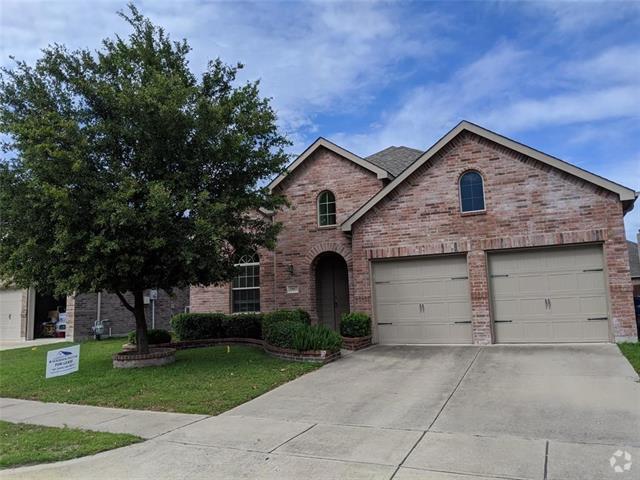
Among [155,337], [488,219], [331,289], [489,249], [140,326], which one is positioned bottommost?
[155,337]

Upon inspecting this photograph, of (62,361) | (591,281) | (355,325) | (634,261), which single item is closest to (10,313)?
(62,361)

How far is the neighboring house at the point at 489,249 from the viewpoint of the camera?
1219cm

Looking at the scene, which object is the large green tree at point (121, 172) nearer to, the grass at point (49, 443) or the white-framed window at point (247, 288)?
the grass at point (49, 443)

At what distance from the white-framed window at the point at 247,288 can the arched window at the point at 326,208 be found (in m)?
2.89

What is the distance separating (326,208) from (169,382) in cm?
880

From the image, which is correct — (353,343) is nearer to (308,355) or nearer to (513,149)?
(308,355)

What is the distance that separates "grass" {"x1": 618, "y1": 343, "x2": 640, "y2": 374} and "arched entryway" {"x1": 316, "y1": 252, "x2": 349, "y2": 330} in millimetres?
8491

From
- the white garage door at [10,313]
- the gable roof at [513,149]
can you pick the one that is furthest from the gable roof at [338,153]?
the white garage door at [10,313]

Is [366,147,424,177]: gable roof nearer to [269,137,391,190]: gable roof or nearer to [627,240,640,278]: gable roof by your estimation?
[269,137,391,190]: gable roof

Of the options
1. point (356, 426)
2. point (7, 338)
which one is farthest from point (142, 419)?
point (7, 338)

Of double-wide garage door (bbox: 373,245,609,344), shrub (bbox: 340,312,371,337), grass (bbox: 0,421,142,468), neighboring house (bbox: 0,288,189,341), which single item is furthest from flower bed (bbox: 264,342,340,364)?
neighboring house (bbox: 0,288,189,341)

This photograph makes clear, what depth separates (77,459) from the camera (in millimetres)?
5723

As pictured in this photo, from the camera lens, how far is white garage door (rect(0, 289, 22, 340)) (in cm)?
2256

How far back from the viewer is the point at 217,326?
17.1 meters
